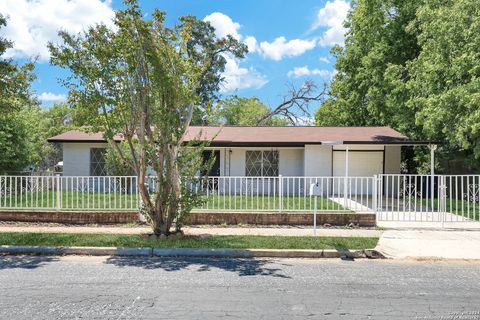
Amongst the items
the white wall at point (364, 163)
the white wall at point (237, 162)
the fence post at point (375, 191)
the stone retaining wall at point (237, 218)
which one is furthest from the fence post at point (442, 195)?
the white wall at point (237, 162)

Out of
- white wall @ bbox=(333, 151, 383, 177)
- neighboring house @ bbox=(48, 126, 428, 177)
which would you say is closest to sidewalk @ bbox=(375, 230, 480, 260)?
neighboring house @ bbox=(48, 126, 428, 177)

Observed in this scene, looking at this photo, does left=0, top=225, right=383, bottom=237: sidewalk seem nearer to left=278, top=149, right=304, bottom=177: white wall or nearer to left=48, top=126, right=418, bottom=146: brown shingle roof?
left=48, top=126, right=418, bottom=146: brown shingle roof

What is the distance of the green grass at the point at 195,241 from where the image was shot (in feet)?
30.6

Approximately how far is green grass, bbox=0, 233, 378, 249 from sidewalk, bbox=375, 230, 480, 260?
Answer: 0.49 meters

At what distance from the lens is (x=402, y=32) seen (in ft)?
73.4

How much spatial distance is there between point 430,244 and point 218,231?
482 centimetres

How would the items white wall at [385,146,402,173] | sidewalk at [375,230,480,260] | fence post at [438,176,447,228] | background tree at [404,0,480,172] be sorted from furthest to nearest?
1. white wall at [385,146,402,173]
2. background tree at [404,0,480,172]
3. fence post at [438,176,447,228]
4. sidewalk at [375,230,480,260]

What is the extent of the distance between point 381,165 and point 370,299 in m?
15.9

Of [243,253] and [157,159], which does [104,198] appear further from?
[243,253]

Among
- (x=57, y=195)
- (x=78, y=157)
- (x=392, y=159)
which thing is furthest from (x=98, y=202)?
(x=392, y=159)

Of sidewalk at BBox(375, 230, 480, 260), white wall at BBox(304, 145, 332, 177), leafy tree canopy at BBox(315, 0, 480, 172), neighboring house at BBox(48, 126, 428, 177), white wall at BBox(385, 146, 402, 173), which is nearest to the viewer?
sidewalk at BBox(375, 230, 480, 260)

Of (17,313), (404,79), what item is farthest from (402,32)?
(17,313)

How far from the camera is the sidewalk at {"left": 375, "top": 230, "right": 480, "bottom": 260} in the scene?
891cm

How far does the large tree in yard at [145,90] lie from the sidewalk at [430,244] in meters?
4.40
